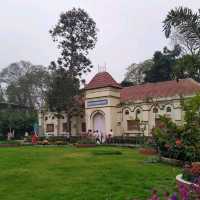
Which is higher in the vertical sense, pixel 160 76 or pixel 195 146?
pixel 160 76

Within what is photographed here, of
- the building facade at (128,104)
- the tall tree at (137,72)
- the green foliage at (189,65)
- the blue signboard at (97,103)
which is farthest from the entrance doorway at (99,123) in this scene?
the green foliage at (189,65)

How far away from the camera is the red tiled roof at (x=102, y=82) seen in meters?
35.7

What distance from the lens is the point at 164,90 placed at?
3362 centimetres

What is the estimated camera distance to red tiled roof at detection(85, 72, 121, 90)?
35.7 meters

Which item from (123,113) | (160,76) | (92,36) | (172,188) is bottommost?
(172,188)

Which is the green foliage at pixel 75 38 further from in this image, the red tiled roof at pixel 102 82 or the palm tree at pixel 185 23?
the palm tree at pixel 185 23

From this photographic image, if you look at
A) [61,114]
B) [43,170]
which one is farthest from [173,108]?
[43,170]

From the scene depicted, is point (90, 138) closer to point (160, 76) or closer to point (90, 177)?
point (160, 76)

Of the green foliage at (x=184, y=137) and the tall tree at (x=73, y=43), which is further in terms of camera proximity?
the tall tree at (x=73, y=43)

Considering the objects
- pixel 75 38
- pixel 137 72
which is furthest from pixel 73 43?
pixel 137 72

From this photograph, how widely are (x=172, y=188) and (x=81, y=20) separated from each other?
33.2m

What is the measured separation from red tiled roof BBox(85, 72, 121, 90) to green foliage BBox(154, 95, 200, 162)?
1953cm

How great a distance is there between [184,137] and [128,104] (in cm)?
2016

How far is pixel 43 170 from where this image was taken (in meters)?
12.1
